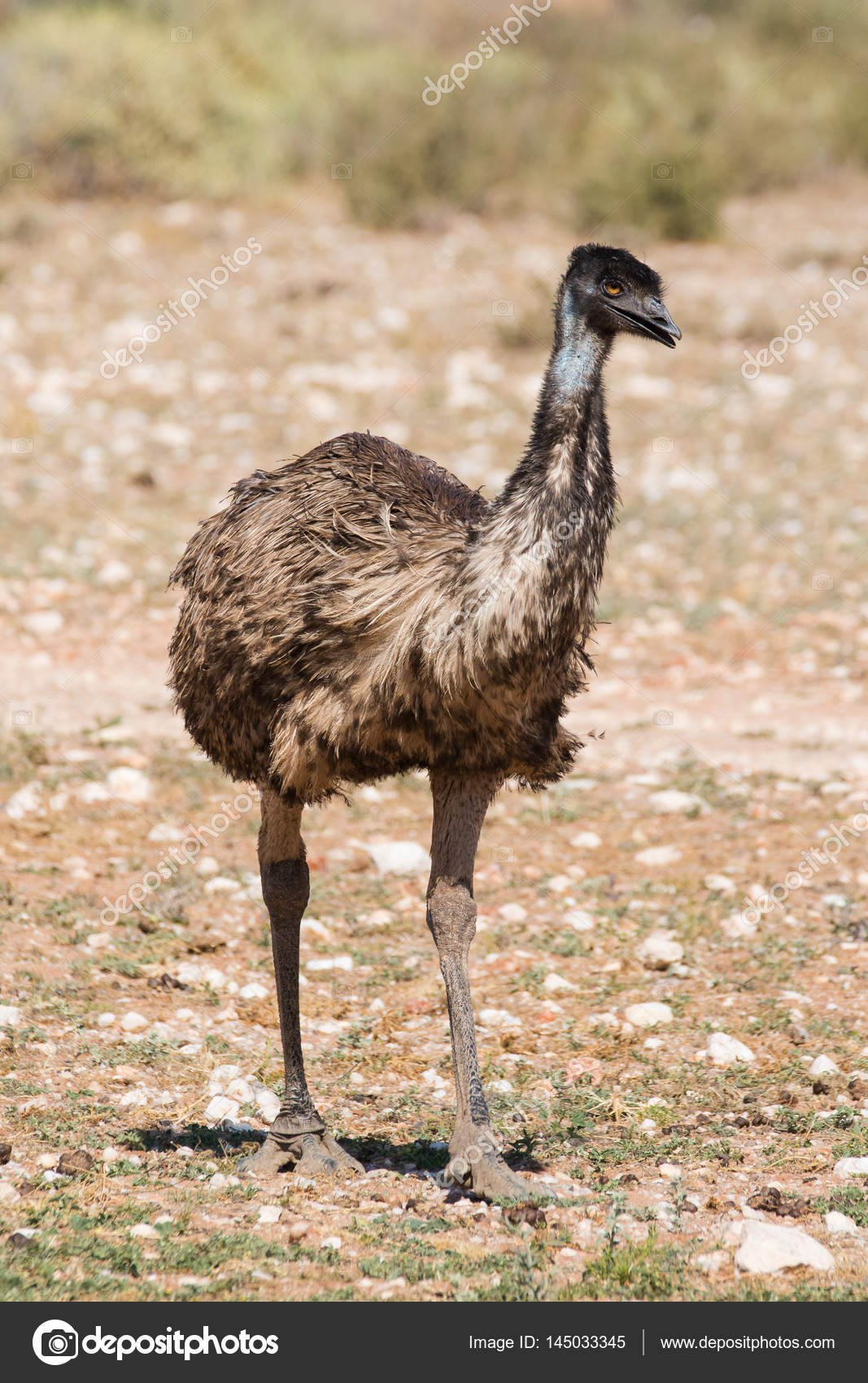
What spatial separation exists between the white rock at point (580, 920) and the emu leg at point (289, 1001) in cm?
214

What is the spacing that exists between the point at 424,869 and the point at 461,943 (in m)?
2.83

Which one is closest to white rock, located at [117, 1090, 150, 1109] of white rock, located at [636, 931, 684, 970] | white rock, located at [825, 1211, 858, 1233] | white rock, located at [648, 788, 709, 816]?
white rock, located at [825, 1211, 858, 1233]

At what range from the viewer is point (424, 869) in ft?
25.1

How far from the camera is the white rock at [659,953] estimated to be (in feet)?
22.2

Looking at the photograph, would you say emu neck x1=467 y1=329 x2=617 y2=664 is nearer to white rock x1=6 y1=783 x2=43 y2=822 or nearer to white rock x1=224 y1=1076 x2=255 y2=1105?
white rock x1=224 y1=1076 x2=255 y2=1105

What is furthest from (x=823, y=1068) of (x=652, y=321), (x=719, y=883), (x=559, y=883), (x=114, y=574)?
(x=114, y=574)

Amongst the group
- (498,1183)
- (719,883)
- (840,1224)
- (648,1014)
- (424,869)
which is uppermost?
(424,869)

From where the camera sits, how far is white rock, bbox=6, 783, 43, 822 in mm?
7887

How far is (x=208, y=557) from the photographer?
5.29m

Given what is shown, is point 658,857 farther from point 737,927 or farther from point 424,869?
point 424,869

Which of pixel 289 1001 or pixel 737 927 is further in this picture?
pixel 737 927

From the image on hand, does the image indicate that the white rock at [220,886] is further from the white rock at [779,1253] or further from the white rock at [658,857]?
the white rock at [779,1253]

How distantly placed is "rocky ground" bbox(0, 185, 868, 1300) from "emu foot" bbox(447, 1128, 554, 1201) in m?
0.08
